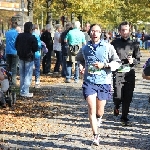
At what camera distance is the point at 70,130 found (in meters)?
8.29

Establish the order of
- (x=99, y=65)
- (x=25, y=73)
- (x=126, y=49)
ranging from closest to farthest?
(x=99, y=65) < (x=126, y=49) < (x=25, y=73)

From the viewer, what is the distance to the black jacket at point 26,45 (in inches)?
453

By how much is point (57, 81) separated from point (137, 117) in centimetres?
648

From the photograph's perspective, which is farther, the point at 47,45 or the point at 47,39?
the point at 47,45

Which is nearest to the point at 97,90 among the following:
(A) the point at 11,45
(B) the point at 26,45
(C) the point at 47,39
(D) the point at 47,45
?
(B) the point at 26,45

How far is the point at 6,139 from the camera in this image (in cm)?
759

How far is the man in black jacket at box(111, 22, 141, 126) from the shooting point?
8295mm

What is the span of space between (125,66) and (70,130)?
4.97 ft

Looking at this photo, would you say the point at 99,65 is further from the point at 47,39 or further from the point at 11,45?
the point at 47,39

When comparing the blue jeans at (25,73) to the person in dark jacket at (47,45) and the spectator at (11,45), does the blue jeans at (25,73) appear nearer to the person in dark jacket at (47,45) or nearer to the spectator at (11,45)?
the spectator at (11,45)

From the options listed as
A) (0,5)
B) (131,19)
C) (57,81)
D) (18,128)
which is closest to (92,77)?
(18,128)

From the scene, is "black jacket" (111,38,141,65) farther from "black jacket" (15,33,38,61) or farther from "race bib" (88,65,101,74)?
"black jacket" (15,33,38,61)

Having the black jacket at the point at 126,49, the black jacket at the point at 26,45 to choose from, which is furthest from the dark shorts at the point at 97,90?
the black jacket at the point at 26,45

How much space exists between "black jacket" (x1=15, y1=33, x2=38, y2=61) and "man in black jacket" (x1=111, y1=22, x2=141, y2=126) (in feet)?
11.2
